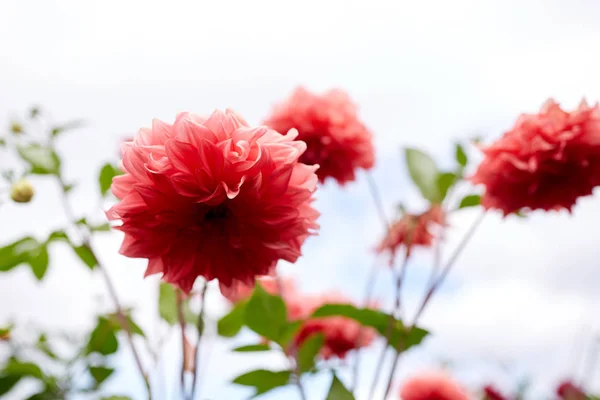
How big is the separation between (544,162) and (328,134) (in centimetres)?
39

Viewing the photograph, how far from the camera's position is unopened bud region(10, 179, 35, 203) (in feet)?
3.32

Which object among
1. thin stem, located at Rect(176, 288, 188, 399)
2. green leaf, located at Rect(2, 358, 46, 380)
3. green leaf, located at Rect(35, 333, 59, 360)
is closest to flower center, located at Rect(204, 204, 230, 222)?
thin stem, located at Rect(176, 288, 188, 399)

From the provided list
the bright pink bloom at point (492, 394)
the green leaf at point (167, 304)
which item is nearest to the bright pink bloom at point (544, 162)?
the green leaf at point (167, 304)

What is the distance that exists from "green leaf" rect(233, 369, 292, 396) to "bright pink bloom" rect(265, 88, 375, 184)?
39 cm

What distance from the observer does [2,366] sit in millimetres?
1237

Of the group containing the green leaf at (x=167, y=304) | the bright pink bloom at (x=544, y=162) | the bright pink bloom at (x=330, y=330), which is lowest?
the bright pink bloom at (x=330, y=330)

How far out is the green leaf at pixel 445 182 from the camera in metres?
1.19

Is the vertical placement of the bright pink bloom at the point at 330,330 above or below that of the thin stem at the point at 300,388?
below

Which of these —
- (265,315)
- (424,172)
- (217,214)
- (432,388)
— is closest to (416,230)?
→ (424,172)

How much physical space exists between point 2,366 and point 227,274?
0.79 m

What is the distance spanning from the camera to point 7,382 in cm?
125

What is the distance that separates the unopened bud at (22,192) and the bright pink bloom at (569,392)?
1.57 meters

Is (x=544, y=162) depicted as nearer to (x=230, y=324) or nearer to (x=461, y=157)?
(x=461, y=157)

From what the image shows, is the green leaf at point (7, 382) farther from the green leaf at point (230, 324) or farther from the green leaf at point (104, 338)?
the green leaf at point (230, 324)
